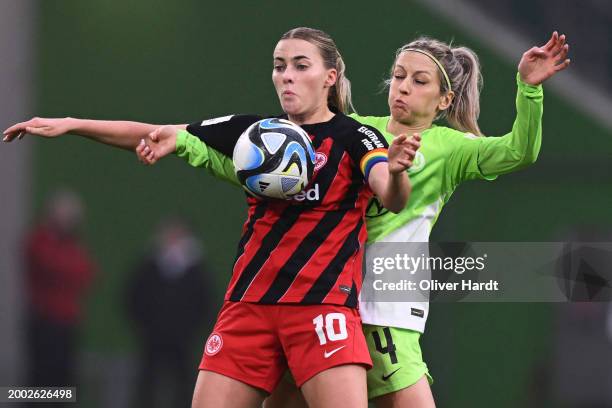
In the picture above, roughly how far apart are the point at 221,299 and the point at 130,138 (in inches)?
181

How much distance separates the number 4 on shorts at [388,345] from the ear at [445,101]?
0.89 metres

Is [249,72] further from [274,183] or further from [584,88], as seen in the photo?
[274,183]

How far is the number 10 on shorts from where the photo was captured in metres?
4.12

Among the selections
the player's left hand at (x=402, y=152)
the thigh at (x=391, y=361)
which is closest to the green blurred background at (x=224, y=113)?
the thigh at (x=391, y=361)

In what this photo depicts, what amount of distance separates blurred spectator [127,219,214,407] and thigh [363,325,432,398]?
444 centimetres

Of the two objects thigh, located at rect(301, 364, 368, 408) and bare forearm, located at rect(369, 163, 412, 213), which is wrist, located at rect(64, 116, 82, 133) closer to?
bare forearm, located at rect(369, 163, 412, 213)

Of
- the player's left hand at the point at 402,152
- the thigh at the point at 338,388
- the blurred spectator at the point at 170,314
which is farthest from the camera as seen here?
the blurred spectator at the point at 170,314

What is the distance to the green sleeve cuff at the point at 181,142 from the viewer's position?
14.2ft

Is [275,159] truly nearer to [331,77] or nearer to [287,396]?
[331,77]

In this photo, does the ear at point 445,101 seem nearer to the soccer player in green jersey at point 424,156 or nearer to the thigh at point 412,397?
the soccer player in green jersey at point 424,156

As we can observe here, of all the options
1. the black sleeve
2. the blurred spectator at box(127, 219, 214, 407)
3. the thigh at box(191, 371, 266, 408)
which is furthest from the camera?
the blurred spectator at box(127, 219, 214, 407)

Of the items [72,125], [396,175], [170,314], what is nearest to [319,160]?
[396,175]

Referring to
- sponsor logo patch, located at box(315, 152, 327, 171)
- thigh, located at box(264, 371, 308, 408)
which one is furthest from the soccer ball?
thigh, located at box(264, 371, 308, 408)

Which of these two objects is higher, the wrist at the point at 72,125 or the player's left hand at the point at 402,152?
the wrist at the point at 72,125
